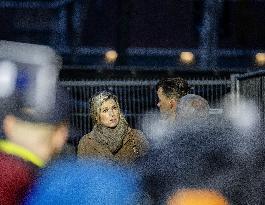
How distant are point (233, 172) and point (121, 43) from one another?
21648 millimetres

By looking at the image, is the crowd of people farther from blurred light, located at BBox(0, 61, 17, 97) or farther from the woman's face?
the woman's face

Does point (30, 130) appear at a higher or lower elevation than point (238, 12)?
lower

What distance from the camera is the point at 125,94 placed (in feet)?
33.4

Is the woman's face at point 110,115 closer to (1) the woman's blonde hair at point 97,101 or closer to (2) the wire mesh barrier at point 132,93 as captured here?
(1) the woman's blonde hair at point 97,101

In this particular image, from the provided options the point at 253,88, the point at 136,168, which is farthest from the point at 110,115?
the point at 253,88

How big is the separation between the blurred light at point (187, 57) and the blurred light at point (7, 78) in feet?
64.6

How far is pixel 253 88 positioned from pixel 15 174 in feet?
15.9

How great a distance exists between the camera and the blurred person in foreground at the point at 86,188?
3342mm

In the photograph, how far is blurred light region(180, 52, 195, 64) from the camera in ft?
81.0

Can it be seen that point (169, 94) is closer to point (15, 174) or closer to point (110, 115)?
point (110, 115)

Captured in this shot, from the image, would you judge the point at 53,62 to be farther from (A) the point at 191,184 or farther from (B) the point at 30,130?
(A) the point at 191,184

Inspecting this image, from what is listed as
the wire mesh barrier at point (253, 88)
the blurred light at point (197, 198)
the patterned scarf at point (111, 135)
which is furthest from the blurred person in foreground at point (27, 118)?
the wire mesh barrier at point (253, 88)

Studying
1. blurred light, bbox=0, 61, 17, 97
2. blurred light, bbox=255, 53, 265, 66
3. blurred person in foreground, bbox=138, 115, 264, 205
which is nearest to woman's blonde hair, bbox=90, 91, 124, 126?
blurred light, bbox=0, 61, 17, 97

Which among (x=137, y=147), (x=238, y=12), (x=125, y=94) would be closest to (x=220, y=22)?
(x=238, y=12)
